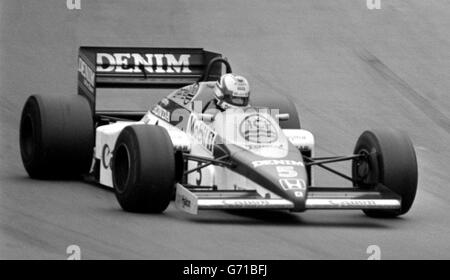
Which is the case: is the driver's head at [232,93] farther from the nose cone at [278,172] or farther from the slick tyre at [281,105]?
the slick tyre at [281,105]

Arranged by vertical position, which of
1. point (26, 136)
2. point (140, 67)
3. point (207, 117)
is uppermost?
point (140, 67)

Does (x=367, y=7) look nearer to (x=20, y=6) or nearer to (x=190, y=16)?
(x=190, y=16)

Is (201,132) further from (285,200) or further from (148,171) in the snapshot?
(285,200)

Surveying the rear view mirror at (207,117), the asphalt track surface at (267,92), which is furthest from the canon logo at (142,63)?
the rear view mirror at (207,117)

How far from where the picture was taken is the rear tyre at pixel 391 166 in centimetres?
1512

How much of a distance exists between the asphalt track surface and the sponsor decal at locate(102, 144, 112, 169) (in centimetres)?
30

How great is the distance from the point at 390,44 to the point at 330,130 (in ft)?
17.0

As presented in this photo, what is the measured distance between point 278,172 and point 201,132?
1.58 m

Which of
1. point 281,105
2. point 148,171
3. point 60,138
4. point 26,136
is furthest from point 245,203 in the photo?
point 26,136

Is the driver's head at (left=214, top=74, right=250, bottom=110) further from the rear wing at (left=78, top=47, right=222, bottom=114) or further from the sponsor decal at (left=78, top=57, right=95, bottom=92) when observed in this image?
the sponsor decal at (left=78, top=57, right=95, bottom=92)

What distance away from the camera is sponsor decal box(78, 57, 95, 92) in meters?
18.1

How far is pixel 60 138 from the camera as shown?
56.2 feet

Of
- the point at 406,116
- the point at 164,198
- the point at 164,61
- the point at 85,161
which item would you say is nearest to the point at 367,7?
the point at 406,116

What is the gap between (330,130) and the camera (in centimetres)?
2108
